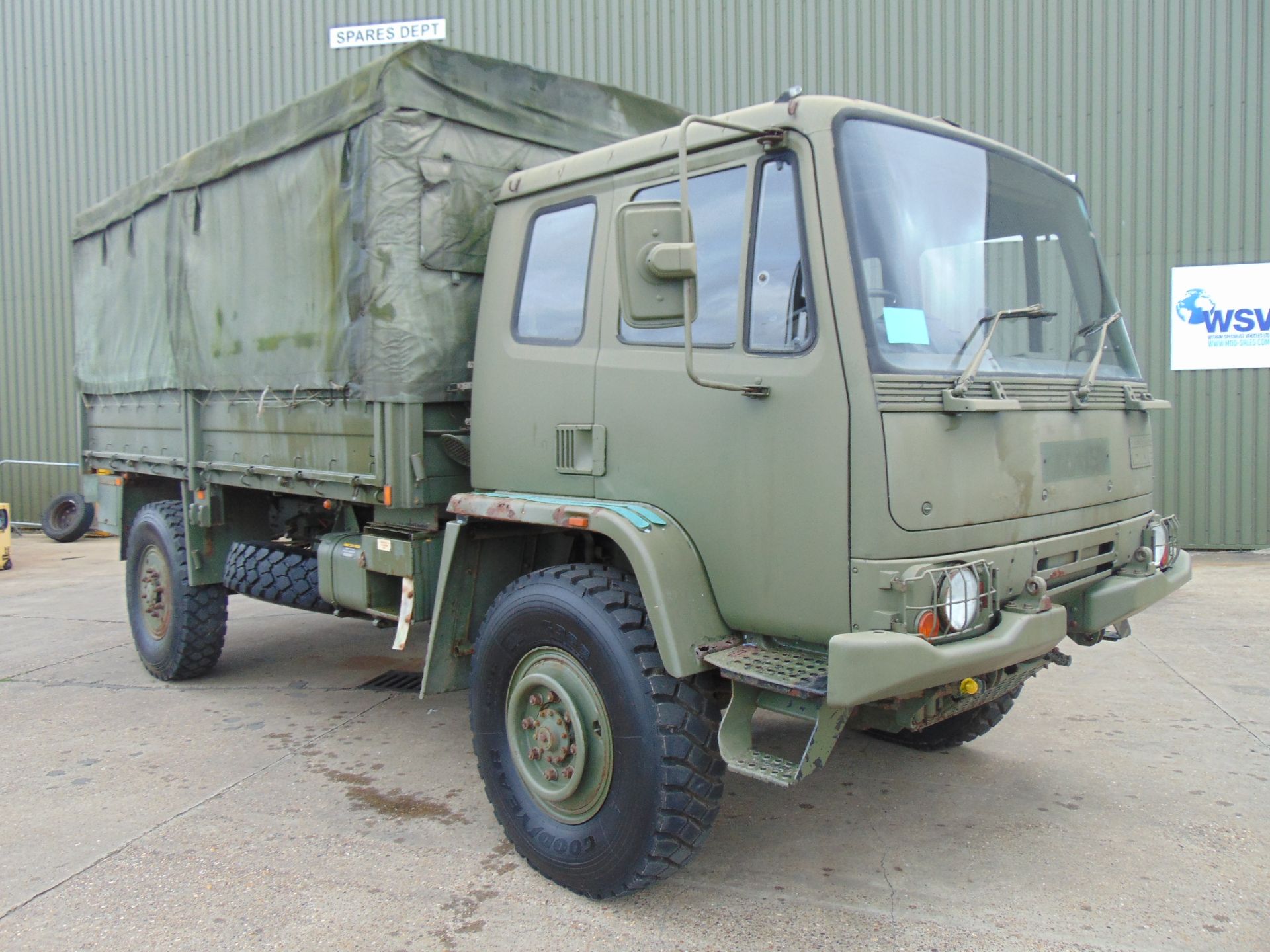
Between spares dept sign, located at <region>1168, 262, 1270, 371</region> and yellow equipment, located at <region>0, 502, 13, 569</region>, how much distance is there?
12923mm

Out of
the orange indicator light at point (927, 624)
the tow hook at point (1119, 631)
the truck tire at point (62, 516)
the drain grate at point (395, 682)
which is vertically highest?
the orange indicator light at point (927, 624)

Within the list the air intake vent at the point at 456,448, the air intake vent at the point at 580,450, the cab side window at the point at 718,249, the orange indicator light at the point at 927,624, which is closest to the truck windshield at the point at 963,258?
the cab side window at the point at 718,249

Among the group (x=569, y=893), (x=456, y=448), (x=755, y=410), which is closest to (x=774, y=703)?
(x=755, y=410)

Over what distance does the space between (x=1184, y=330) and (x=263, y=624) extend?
9660mm

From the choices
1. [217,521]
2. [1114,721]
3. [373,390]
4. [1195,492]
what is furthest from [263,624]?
[1195,492]

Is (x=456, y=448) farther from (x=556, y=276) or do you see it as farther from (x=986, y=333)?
(x=986, y=333)

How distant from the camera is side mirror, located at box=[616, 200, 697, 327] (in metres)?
3.06

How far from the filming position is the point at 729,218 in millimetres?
3324

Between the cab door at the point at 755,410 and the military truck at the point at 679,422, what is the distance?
0.03 feet

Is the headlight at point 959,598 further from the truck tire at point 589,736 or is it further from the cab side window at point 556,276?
the cab side window at point 556,276

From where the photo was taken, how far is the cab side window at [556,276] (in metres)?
→ 3.89

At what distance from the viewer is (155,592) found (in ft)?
21.1

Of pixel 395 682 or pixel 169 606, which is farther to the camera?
pixel 395 682

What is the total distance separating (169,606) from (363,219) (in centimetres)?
310
